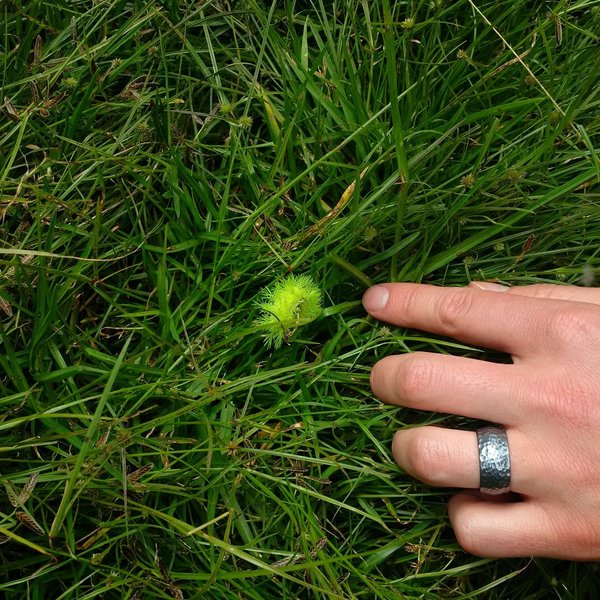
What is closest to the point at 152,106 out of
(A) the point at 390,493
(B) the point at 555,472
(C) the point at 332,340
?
(C) the point at 332,340

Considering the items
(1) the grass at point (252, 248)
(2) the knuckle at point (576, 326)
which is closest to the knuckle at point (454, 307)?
(1) the grass at point (252, 248)

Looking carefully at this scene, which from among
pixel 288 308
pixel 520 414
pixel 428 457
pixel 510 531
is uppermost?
pixel 288 308

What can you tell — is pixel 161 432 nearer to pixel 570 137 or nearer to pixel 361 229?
pixel 361 229

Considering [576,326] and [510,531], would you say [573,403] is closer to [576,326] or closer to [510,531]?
[576,326]

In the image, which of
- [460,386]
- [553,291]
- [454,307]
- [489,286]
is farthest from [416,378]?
[553,291]

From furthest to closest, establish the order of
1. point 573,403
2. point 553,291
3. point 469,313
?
1. point 553,291
2. point 469,313
3. point 573,403

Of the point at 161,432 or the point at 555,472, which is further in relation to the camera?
the point at 161,432
